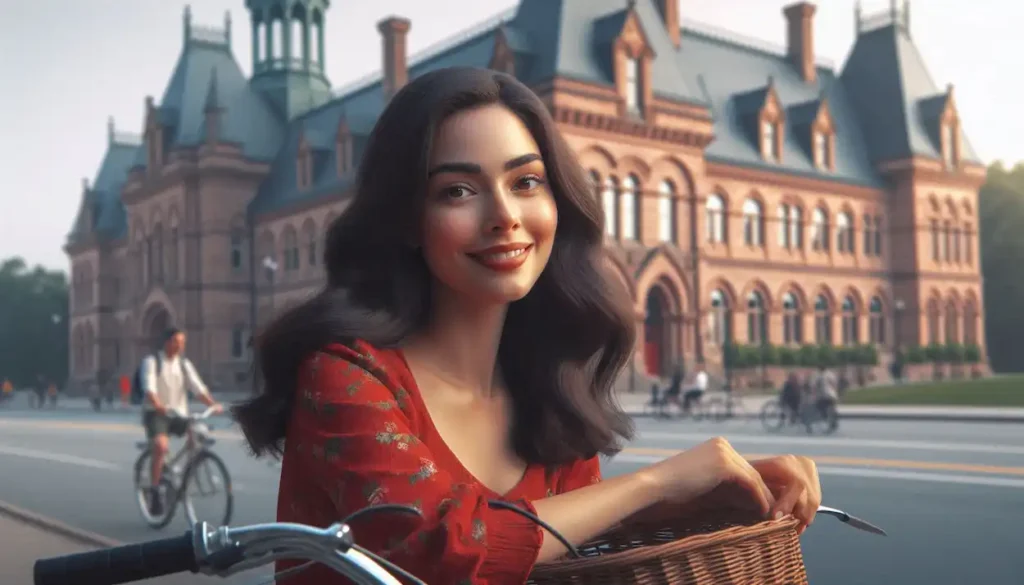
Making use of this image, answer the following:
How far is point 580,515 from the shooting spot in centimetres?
179

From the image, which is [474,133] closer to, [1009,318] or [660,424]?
[660,424]

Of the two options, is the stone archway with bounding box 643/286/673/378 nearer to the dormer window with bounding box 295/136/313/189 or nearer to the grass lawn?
the grass lawn

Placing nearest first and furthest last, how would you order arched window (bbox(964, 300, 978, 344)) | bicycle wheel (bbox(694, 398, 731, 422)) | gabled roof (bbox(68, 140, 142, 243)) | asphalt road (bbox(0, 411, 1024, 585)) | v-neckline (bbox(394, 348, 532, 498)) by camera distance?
v-neckline (bbox(394, 348, 532, 498))
asphalt road (bbox(0, 411, 1024, 585))
bicycle wheel (bbox(694, 398, 731, 422))
arched window (bbox(964, 300, 978, 344))
gabled roof (bbox(68, 140, 142, 243))

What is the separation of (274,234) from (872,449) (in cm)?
3702

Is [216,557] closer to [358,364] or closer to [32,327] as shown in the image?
[358,364]

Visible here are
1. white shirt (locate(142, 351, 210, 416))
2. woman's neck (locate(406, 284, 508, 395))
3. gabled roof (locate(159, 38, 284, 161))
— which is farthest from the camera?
gabled roof (locate(159, 38, 284, 161))

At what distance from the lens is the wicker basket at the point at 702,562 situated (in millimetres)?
1609

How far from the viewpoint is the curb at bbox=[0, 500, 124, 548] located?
855cm

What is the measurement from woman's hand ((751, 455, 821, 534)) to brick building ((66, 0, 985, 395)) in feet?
117

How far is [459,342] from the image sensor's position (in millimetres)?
2158

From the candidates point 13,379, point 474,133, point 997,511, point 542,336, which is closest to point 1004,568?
point 997,511

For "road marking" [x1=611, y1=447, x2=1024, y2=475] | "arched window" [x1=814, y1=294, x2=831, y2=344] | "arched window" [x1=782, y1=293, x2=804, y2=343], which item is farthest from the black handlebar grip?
"arched window" [x1=814, y1=294, x2=831, y2=344]

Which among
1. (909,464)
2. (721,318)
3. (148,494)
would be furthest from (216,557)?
(721,318)

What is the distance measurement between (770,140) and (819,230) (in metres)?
4.49
